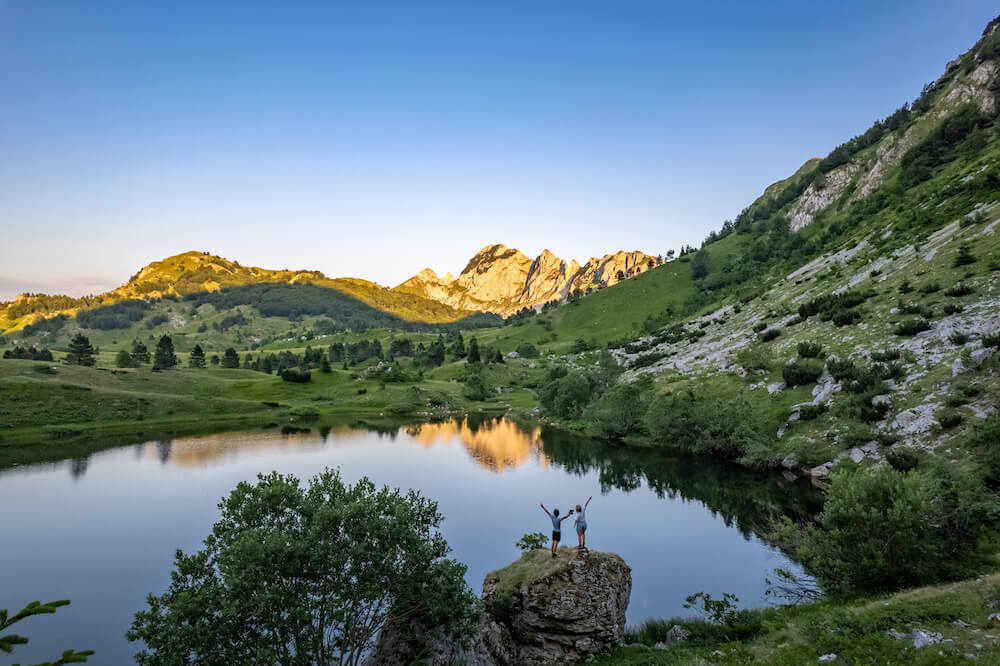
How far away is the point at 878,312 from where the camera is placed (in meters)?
63.3

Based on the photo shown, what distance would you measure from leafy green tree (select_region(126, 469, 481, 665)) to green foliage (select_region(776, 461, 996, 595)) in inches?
736

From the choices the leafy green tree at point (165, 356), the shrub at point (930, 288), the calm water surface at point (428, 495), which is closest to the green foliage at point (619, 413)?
the calm water surface at point (428, 495)

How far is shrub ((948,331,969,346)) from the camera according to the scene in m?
47.7

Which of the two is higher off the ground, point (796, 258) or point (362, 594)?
point (796, 258)

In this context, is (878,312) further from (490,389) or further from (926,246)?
(490,389)

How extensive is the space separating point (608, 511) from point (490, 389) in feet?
372

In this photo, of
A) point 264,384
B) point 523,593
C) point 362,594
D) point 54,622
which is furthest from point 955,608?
point 264,384

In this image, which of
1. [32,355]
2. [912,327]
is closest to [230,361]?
[32,355]

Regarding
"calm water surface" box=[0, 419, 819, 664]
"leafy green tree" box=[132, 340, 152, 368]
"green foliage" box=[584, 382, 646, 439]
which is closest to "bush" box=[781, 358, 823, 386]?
"calm water surface" box=[0, 419, 819, 664]

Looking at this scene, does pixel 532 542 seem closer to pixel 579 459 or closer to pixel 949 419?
pixel 949 419

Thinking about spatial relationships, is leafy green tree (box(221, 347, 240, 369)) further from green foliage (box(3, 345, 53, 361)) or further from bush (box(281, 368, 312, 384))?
green foliage (box(3, 345, 53, 361))

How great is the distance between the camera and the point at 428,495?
177 ft

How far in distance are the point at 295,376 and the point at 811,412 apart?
14000 centimetres

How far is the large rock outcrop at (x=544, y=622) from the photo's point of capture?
20.8 m
